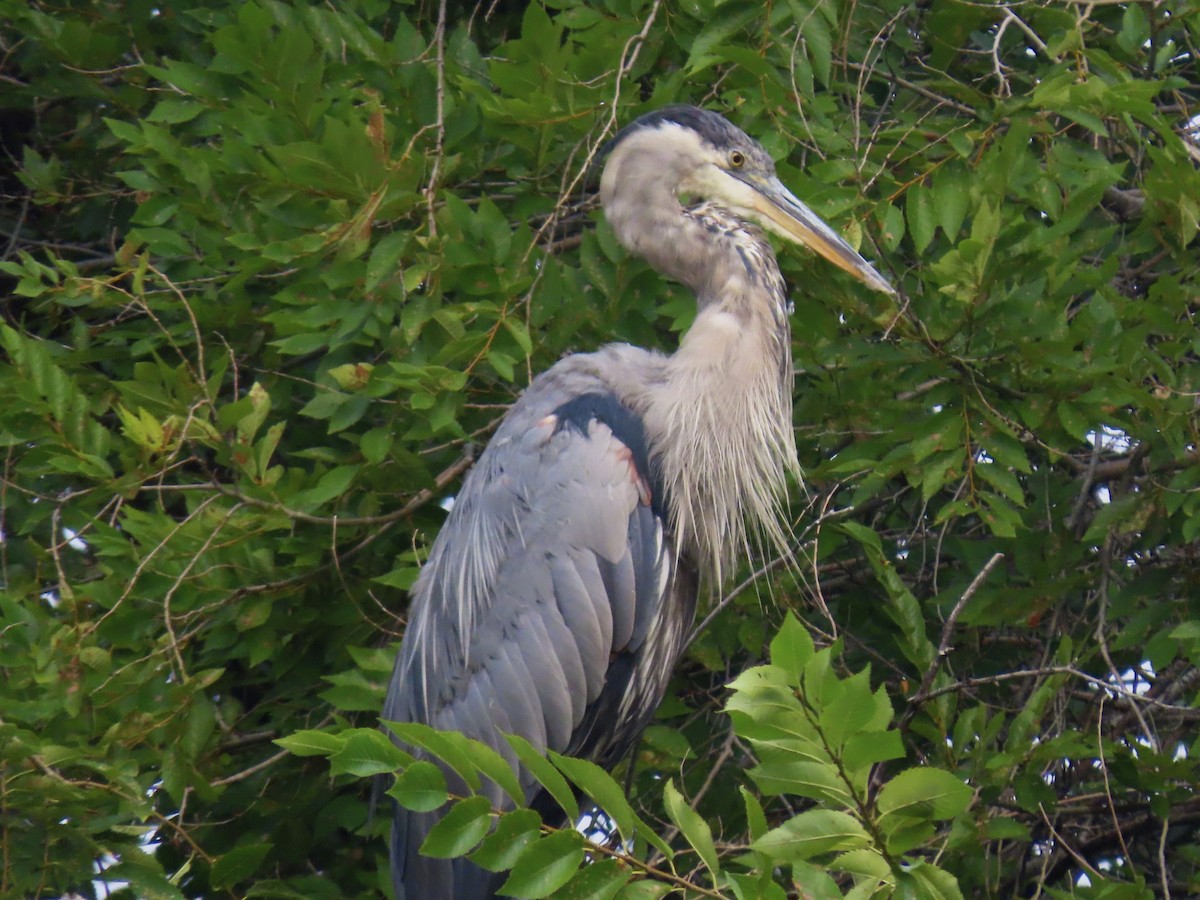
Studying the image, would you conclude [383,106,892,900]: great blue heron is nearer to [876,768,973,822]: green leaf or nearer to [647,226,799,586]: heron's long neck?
[647,226,799,586]: heron's long neck

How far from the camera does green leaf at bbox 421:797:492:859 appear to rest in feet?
6.92

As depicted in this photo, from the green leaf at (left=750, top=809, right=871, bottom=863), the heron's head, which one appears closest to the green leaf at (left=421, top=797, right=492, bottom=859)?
the green leaf at (left=750, top=809, right=871, bottom=863)

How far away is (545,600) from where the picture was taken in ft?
11.9

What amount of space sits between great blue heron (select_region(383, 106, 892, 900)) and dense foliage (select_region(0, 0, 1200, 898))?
112mm

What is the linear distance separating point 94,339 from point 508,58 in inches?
62.1

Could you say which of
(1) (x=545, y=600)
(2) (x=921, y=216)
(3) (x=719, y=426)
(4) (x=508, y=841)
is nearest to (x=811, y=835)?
(4) (x=508, y=841)

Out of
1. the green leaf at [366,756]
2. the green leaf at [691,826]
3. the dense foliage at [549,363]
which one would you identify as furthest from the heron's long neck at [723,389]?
the green leaf at [366,756]

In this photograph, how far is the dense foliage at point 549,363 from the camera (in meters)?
3.33

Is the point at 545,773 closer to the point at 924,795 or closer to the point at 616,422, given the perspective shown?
the point at 924,795

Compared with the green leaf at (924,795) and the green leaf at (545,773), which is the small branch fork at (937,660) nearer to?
the green leaf at (924,795)

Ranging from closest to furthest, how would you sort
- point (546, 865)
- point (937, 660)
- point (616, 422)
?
point (546, 865) → point (937, 660) → point (616, 422)

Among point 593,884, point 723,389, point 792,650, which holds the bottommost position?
→ point 723,389

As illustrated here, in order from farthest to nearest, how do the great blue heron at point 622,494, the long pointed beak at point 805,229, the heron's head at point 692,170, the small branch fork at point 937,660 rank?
the heron's head at point 692,170 < the great blue heron at point 622,494 < the long pointed beak at point 805,229 < the small branch fork at point 937,660

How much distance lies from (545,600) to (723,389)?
0.75 m
